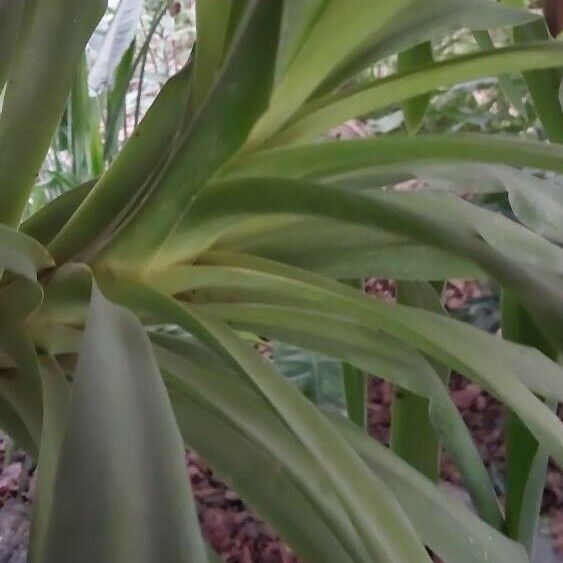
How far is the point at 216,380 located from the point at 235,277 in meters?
0.05

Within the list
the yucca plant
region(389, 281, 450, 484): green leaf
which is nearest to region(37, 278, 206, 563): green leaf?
the yucca plant

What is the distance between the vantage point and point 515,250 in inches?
12.5

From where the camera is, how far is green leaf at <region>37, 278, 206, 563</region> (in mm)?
190

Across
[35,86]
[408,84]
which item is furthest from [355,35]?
[35,86]

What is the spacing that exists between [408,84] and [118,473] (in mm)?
258

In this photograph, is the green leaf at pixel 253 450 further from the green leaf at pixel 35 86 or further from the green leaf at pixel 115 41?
the green leaf at pixel 115 41

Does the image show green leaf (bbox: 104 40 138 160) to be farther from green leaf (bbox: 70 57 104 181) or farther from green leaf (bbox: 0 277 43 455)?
green leaf (bbox: 0 277 43 455)

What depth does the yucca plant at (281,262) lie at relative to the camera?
0.92 ft

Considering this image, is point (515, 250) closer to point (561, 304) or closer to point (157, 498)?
point (561, 304)

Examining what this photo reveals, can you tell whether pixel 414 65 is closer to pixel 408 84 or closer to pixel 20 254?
pixel 408 84

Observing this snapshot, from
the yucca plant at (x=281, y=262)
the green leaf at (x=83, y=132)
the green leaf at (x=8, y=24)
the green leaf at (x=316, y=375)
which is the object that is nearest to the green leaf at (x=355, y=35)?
the yucca plant at (x=281, y=262)

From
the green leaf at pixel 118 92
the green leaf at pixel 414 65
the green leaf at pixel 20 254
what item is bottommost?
the green leaf at pixel 20 254

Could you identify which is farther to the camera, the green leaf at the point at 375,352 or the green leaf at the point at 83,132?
the green leaf at the point at 83,132

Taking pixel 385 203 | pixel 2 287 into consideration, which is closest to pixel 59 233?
pixel 2 287
